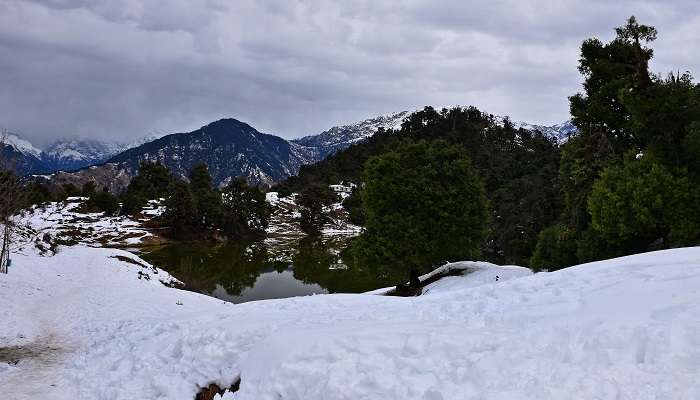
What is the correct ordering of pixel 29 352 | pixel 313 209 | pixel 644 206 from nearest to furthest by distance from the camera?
1. pixel 29 352
2. pixel 644 206
3. pixel 313 209

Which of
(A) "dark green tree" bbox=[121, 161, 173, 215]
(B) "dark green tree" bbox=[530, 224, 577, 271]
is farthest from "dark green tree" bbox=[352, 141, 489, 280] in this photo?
(A) "dark green tree" bbox=[121, 161, 173, 215]

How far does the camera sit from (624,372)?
24.3 ft

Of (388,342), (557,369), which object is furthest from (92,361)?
(557,369)

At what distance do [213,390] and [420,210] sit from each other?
64.5 ft

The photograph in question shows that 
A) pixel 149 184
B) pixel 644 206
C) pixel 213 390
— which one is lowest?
pixel 213 390

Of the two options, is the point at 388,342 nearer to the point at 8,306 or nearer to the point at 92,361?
the point at 92,361

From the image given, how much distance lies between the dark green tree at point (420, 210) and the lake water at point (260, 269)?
1704 cm

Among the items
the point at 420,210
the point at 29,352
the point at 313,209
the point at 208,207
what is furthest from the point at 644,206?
the point at 313,209

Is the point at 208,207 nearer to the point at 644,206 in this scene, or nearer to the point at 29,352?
the point at 29,352

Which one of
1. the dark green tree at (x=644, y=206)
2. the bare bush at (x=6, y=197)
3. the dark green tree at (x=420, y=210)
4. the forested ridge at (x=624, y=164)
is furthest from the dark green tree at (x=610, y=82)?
the bare bush at (x=6, y=197)

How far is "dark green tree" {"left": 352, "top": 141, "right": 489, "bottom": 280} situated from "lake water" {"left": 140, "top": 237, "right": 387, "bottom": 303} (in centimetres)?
1704

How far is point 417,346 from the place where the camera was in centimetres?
948

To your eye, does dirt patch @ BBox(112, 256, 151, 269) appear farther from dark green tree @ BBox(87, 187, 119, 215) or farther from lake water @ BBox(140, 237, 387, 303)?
dark green tree @ BBox(87, 187, 119, 215)

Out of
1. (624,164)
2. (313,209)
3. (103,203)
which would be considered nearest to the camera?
(624,164)
